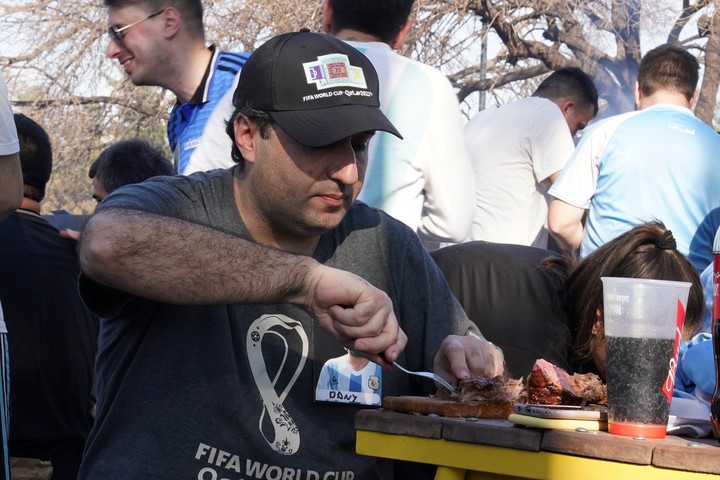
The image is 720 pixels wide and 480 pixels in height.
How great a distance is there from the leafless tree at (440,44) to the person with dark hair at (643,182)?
3409mm

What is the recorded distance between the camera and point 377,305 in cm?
183

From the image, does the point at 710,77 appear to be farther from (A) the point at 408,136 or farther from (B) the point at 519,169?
(A) the point at 408,136

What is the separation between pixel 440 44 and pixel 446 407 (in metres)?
6.44

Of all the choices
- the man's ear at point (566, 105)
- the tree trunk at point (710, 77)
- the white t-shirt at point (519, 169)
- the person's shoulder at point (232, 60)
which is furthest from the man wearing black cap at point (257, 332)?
the tree trunk at point (710, 77)

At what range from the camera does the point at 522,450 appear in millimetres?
1712

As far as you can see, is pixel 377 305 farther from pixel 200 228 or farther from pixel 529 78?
pixel 529 78

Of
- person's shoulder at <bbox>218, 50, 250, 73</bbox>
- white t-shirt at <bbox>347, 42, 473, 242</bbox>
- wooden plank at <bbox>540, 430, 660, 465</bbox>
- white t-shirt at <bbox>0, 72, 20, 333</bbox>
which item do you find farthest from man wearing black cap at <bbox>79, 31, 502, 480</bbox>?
person's shoulder at <bbox>218, 50, 250, 73</bbox>

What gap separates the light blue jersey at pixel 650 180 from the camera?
13.6 ft

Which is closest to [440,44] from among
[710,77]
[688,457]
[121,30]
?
[710,77]

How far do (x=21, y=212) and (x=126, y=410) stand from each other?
2.13m

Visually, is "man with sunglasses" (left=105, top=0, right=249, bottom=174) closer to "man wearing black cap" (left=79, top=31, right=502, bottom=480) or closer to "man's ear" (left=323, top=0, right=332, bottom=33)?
"man's ear" (left=323, top=0, right=332, bottom=33)

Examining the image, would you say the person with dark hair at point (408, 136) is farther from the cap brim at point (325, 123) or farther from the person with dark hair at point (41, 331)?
the cap brim at point (325, 123)

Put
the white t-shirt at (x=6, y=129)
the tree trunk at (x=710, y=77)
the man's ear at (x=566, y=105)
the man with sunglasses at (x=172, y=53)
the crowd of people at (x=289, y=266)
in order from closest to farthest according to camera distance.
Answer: the crowd of people at (x=289, y=266) < the white t-shirt at (x=6, y=129) < the man with sunglasses at (x=172, y=53) < the man's ear at (x=566, y=105) < the tree trunk at (x=710, y=77)

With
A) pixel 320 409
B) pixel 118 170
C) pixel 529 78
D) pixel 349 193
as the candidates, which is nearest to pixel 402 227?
pixel 349 193
